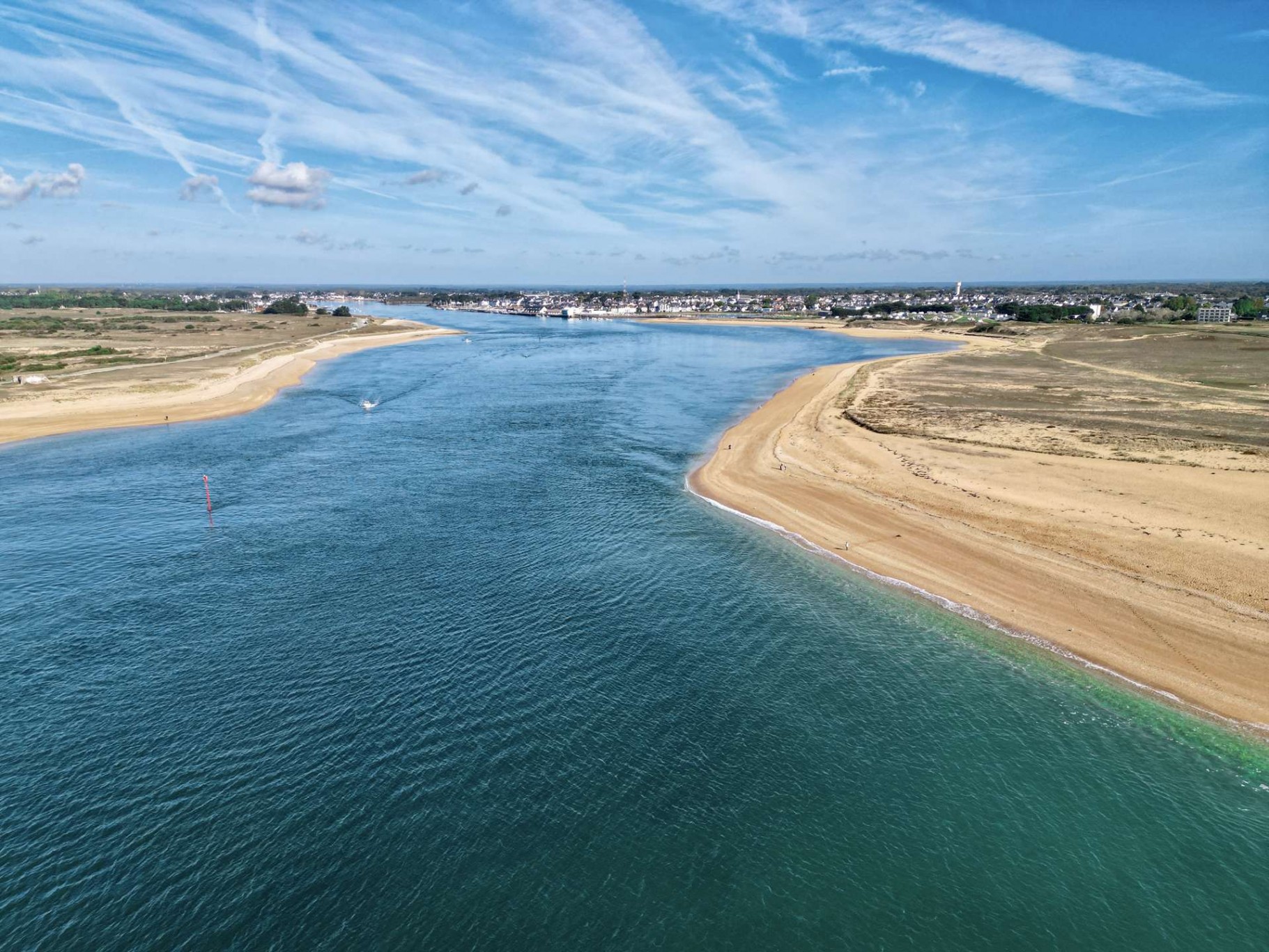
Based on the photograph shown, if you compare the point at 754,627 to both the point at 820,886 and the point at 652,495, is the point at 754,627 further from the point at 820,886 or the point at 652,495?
the point at 652,495

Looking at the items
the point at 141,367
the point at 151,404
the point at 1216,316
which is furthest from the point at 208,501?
the point at 1216,316

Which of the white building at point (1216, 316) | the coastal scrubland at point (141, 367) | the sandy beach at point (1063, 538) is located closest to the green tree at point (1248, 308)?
the white building at point (1216, 316)

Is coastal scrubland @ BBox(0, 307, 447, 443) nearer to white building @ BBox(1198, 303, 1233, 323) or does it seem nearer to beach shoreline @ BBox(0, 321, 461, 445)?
beach shoreline @ BBox(0, 321, 461, 445)

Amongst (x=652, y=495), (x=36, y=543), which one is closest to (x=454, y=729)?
(x=652, y=495)

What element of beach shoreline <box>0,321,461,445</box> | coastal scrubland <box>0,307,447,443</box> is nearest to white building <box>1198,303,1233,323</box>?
coastal scrubland <box>0,307,447,443</box>

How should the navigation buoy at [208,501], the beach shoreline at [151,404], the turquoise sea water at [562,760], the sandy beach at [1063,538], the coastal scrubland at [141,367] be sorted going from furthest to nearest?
the coastal scrubland at [141,367] → the beach shoreline at [151,404] → the navigation buoy at [208,501] → the sandy beach at [1063,538] → the turquoise sea water at [562,760]

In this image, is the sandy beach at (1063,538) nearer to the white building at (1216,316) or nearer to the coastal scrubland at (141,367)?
the coastal scrubland at (141,367)
